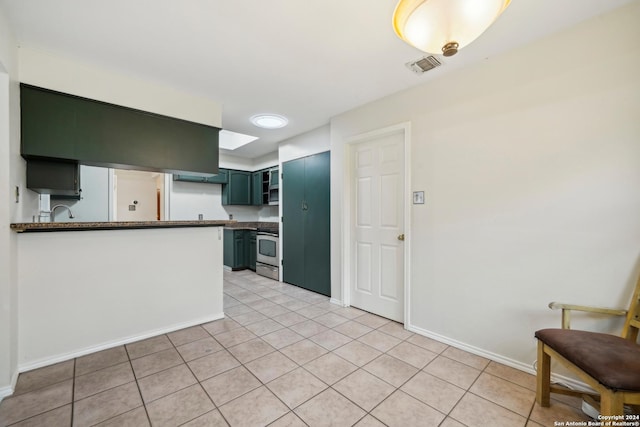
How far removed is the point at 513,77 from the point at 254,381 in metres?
3.02

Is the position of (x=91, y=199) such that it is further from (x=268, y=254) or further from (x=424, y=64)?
(x=424, y=64)

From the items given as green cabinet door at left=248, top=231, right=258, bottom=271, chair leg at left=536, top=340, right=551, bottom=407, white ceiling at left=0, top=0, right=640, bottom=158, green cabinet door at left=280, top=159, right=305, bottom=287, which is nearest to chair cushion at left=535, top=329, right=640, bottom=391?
chair leg at left=536, top=340, right=551, bottom=407

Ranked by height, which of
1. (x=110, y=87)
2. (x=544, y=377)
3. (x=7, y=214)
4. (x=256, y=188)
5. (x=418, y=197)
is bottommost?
(x=544, y=377)

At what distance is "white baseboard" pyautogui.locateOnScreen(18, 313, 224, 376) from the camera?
200 centimetres

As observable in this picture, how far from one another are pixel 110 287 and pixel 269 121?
255cm

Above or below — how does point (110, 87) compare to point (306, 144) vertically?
above

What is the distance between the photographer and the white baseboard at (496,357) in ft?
5.89

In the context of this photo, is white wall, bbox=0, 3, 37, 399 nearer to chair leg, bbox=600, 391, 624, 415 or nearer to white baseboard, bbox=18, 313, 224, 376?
white baseboard, bbox=18, 313, 224, 376

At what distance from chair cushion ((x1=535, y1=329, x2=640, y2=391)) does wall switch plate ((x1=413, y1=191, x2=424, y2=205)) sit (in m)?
1.35

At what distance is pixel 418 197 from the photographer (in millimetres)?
2600

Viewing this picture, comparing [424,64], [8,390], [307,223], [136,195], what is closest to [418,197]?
[424,64]

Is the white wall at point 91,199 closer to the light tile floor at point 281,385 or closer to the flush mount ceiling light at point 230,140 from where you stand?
the flush mount ceiling light at point 230,140

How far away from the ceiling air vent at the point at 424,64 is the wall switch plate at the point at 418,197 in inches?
43.5

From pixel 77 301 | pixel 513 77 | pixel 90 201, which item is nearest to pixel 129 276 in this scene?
pixel 77 301
